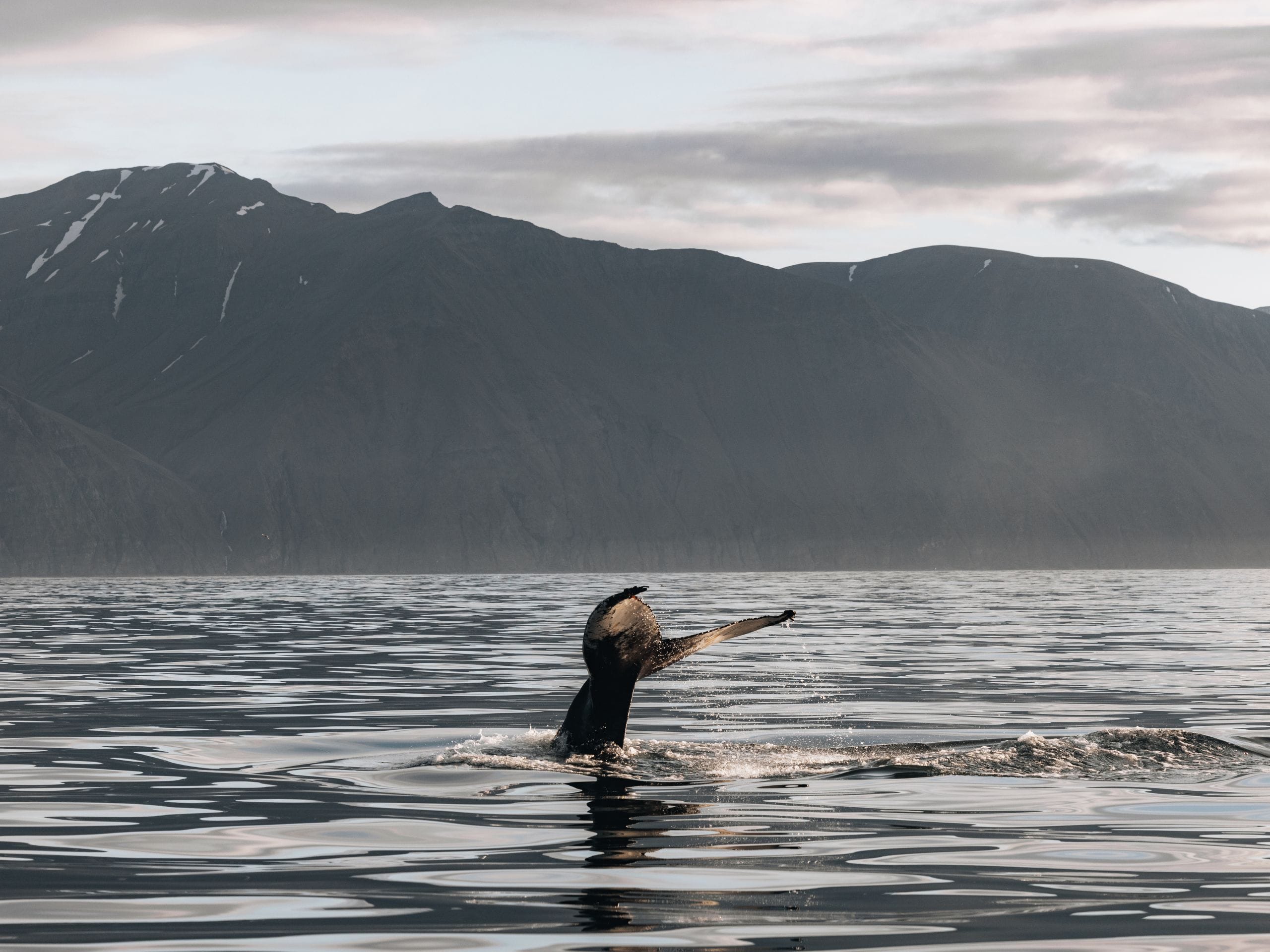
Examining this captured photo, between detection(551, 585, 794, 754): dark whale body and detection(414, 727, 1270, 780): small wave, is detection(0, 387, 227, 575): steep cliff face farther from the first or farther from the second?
detection(551, 585, 794, 754): dark whale body

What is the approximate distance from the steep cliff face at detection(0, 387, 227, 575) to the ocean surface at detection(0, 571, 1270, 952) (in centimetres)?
15335

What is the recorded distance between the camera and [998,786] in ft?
50.3

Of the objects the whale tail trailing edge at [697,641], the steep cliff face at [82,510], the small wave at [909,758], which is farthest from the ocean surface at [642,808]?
the steep cliff face at [82,510]

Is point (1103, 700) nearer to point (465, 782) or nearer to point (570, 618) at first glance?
point (465, 782)

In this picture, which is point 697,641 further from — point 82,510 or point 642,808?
point 82,510

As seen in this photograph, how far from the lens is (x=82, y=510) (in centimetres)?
18438

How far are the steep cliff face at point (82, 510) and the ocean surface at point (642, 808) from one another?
153352 mm

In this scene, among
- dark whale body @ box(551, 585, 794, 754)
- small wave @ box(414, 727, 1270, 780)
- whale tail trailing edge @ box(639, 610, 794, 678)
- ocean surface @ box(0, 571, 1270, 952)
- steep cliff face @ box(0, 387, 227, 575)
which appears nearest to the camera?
ocean surface @ box(0, 571, 1270, 952)

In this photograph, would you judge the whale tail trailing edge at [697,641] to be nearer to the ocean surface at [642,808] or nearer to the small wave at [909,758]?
the ocean surface at [642,808]

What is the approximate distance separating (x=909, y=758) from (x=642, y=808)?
168 inches

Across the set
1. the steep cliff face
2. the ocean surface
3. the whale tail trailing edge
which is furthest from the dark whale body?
the steep cliff face

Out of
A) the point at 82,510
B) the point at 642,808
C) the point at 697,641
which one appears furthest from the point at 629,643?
the point at 82,510

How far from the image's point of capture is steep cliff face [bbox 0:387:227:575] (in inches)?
7096

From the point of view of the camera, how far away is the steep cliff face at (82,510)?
591 feet
